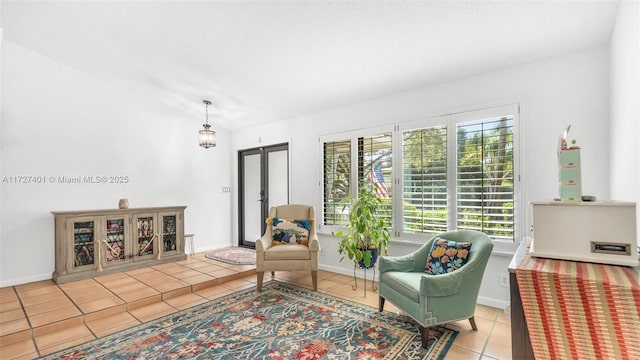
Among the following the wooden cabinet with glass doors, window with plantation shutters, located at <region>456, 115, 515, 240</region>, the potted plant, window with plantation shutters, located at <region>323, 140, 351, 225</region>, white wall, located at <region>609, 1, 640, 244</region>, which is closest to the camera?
white wall, located at <region>609, 1, 640, 244</region>

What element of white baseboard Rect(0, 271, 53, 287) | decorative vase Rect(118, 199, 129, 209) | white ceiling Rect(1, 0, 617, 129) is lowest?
white baseboard Rect(0, 271, 53, 287)

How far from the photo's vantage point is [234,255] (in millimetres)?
5090

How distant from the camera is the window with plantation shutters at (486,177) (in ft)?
9.59

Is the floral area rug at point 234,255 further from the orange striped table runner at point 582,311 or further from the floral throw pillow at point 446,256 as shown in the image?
the orange striped table runner at point 582,311

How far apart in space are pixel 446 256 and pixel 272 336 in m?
1.65

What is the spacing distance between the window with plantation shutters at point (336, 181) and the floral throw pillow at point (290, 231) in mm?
442

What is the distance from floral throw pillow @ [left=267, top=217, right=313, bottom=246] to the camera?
3936mm

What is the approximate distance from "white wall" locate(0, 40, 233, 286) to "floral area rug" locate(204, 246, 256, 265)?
413 millimetres

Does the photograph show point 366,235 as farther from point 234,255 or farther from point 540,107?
point 234,255

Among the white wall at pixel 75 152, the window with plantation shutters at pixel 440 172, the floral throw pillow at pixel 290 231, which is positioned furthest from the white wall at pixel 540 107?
the white wall at pixel 75 152

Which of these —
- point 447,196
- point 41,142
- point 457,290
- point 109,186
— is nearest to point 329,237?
point 447,196

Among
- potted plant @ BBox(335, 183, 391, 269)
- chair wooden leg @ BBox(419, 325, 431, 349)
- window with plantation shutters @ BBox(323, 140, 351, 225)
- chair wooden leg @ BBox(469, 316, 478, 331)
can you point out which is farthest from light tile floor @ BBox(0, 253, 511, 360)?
window with plantation shutters @ BBox(323, 140, 351, 225)

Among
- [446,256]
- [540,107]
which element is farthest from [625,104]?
[446,256]

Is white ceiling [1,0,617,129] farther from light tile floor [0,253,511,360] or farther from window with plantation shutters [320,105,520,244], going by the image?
light tile floor [0,253,511,360]
